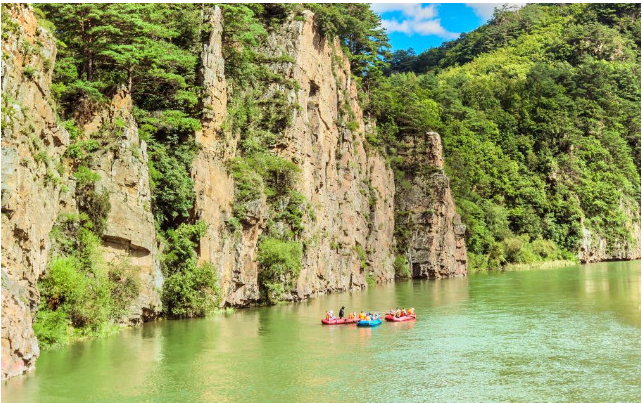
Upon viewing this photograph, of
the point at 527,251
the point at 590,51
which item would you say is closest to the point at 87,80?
the point at 527,251

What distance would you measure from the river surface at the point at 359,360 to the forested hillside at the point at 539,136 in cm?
4846

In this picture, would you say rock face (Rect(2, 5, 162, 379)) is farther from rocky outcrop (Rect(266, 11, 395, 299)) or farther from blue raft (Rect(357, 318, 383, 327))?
rocky outcrop (Rect(266, 11, 395, 299))

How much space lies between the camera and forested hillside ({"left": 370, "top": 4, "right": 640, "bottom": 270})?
9719cm

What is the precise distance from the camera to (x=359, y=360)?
32344 millimetres

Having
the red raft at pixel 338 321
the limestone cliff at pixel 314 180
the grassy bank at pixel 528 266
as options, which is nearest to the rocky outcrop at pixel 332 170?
the limestone cliff at pixel 314 180

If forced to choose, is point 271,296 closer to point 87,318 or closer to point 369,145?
point 87,318

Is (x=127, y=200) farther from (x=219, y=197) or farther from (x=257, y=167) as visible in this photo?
(x=257, y=167)

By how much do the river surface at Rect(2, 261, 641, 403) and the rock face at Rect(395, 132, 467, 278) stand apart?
33.5 m

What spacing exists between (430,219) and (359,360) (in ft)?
176

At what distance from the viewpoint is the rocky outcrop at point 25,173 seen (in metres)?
27.1

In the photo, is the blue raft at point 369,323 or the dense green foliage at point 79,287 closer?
the dense green foliage at point 79,287

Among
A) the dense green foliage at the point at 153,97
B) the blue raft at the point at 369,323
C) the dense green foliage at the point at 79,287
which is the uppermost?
the dense green foliage at the point at 153,97

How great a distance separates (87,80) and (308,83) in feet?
88.2

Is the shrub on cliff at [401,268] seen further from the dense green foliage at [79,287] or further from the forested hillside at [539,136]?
the dense green foliage at [79,287]
